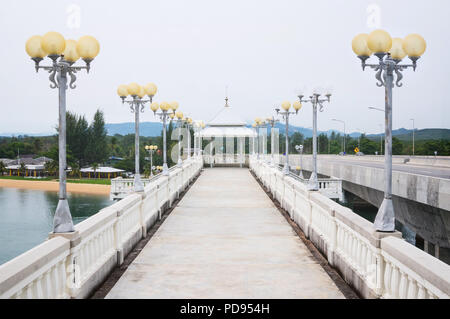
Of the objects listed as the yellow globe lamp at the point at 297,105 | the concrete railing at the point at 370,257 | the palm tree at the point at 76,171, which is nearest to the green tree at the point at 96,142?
the palm tree at the point at 76,171

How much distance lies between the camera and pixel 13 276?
4070 millimetres

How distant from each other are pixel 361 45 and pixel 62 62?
451 centimetres

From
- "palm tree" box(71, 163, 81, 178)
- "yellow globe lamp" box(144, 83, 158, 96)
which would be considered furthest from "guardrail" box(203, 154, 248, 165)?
"palm tree" box(71, 163, 81, 178)

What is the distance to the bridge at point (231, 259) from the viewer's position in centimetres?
481

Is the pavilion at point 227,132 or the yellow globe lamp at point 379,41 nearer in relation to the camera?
the yellow globe lamp at point 379,41

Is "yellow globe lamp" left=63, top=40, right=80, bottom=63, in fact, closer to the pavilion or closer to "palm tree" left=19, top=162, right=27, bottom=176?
the pavilion

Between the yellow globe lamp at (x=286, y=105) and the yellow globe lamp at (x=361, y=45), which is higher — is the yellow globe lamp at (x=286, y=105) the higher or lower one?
the higher one

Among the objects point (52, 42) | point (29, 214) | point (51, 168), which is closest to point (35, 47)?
point (52, 42)

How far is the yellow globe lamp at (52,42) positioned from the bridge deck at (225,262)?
3.45 m

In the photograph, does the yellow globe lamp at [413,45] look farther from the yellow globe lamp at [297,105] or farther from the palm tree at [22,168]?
the palm tree at [22,168]

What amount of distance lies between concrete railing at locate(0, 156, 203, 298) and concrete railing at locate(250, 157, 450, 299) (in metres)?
3.60

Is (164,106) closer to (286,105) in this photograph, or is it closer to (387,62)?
(286,105)

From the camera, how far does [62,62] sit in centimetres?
666
